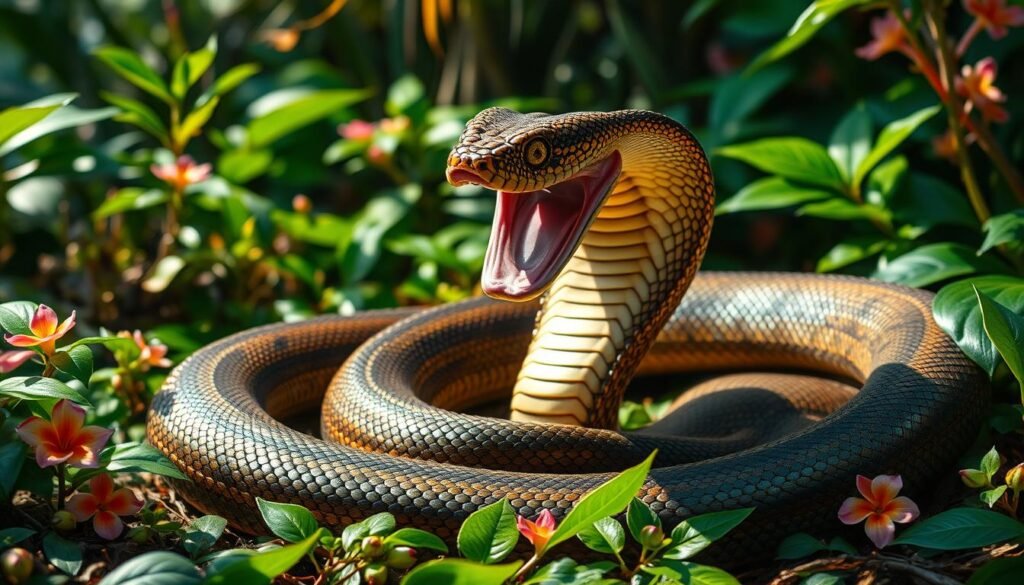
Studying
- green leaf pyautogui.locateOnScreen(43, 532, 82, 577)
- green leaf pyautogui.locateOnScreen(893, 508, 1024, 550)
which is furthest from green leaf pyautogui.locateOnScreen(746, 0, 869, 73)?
green leaf pyautogui.locateOnScreen(43, 532, 82, 577)

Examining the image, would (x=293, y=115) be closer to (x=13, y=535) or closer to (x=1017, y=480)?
(x=13, y=535)

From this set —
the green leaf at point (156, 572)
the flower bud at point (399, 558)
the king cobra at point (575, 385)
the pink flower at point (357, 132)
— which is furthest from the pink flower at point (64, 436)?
the pink flower at point (357, 132)

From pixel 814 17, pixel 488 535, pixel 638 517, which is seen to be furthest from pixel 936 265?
pixel 488 535

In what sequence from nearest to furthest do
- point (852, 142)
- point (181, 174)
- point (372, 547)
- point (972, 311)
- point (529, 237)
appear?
point (372, 547)
point (529, 237)
point (972, 311)
point (852, 142)
point (181, 174)

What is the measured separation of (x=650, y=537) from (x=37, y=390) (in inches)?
63.6

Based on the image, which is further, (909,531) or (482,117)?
(482,117)

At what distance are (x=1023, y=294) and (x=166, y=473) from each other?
266cm

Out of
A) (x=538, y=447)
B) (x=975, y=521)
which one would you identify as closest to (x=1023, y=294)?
(x=975, y=521)

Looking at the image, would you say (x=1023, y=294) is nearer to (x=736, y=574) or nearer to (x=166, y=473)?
(x=736, y=574)

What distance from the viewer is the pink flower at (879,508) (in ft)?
10.1

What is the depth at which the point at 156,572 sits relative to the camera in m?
2.60

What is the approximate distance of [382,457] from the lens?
132 inches

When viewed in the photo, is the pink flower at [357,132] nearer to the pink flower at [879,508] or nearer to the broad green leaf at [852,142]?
the broad green leaf at [852,142]

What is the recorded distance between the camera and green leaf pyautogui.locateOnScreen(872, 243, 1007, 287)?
416 cm
